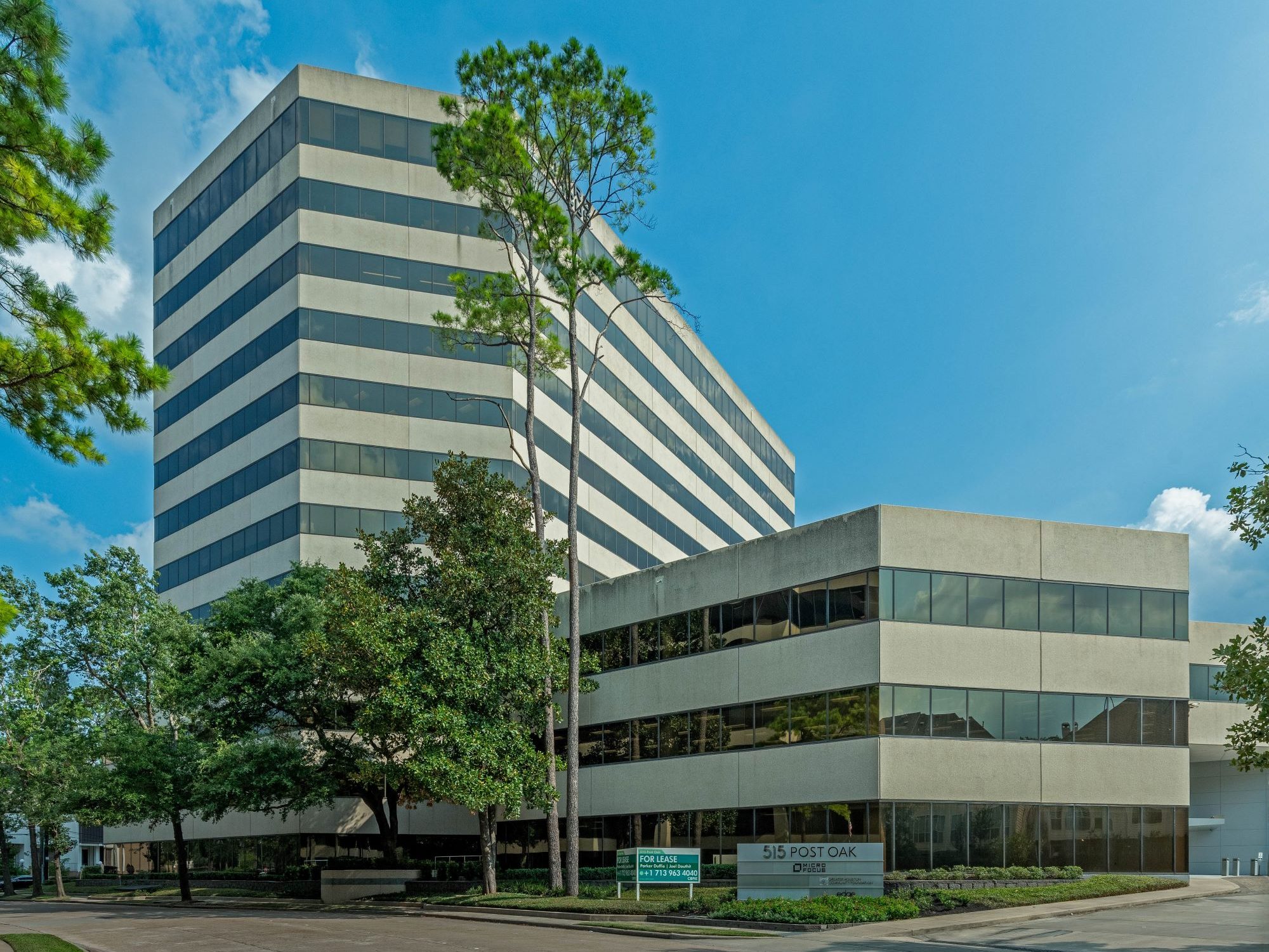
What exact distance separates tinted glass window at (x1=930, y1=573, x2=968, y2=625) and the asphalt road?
864 centimetres

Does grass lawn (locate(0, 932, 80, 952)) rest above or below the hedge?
above

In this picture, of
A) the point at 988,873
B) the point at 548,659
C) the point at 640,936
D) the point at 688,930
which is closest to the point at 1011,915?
the point at 988,873

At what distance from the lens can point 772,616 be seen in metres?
35.5

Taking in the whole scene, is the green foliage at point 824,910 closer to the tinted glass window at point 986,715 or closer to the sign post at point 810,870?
the sign post at point 810,870

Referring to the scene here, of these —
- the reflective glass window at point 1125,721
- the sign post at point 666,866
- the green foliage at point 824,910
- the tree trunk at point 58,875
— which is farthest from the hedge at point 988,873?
the tree trunk at point 58,875

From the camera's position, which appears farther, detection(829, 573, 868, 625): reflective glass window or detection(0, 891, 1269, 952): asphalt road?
detection(829, 573, 868, 625): reflective glass window

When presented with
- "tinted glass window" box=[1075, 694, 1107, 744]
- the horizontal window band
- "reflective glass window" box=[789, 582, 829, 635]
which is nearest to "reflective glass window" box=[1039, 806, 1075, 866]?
the horizontal window band

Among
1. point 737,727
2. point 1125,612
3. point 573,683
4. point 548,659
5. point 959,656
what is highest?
point 1125,612

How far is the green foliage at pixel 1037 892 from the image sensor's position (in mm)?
27188

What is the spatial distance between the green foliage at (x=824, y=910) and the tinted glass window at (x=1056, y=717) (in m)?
8.26

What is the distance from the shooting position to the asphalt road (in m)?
21.0

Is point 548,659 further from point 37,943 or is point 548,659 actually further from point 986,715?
point 37,943

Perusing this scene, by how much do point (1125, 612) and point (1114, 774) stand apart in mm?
4693

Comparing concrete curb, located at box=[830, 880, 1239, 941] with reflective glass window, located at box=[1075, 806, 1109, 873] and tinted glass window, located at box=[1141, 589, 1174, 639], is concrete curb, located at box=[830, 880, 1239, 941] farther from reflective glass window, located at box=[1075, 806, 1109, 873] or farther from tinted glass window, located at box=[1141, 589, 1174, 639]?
tinted glass window, located at box=[1141, 589, 1174, 639]
